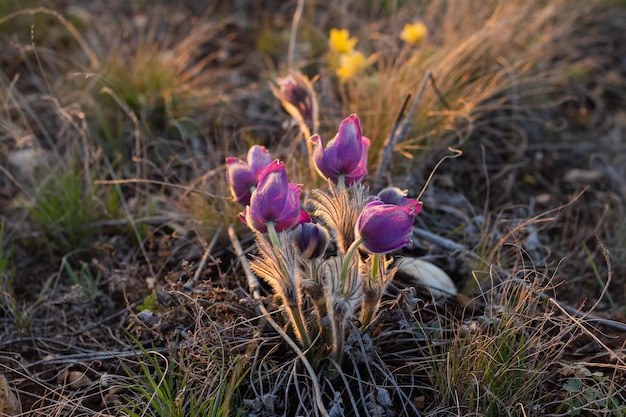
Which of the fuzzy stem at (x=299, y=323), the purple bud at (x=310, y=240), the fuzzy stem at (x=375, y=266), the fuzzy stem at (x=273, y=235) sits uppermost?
the fuzzy stem at (x=273, y=235)

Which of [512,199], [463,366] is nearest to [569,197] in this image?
[512,199]

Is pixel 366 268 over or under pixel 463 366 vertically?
over

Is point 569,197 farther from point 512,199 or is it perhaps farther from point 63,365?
point 63,365

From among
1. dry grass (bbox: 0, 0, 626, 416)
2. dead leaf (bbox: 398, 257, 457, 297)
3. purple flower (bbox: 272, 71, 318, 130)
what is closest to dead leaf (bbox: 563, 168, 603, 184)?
dry grass (bbox: 0, 0, 626, 416)

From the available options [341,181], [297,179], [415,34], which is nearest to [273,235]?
[341,181]

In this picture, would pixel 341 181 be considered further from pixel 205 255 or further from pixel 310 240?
pixel 205 255

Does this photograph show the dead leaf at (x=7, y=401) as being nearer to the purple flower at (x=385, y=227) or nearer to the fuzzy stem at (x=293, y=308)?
the fuzzy stem at (x=293, y=308)

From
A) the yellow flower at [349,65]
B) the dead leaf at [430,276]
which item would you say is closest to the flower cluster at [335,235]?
the dead leaf at [430,276]
